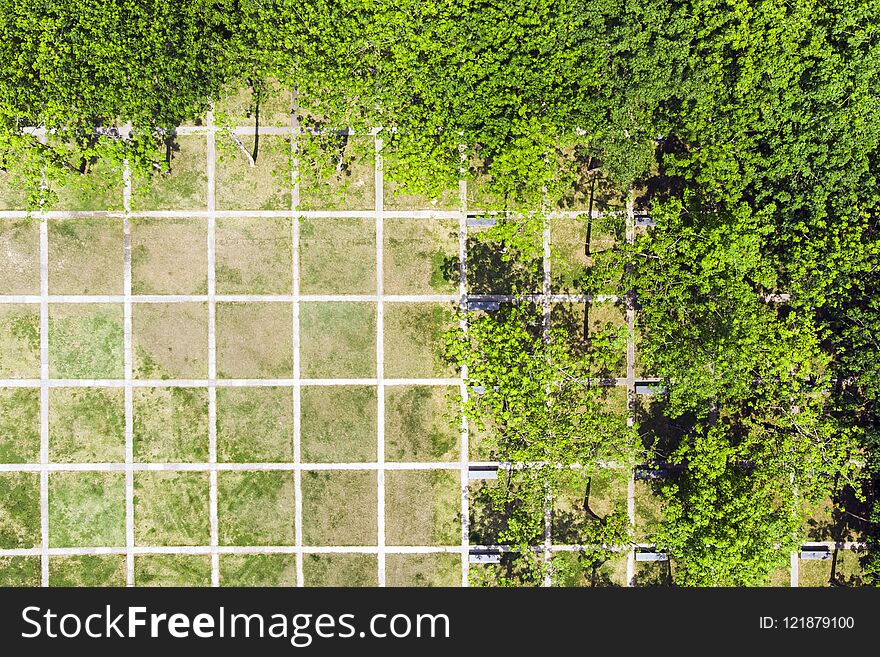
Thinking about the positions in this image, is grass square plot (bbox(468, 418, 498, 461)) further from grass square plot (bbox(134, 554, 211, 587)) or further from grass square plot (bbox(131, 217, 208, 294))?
grass square plot (bbox(131, 217, 208, 294))

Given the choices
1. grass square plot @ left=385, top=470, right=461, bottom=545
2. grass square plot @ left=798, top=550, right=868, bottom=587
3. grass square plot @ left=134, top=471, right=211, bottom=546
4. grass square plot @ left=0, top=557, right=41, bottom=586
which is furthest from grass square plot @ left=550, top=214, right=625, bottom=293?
grass square plot @ left=0, top=557, right=41, bottom=586

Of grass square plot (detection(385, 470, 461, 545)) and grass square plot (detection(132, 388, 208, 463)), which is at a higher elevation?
grass square plot (detection(132, 388, 208, 463))

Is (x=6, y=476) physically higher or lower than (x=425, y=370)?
lower

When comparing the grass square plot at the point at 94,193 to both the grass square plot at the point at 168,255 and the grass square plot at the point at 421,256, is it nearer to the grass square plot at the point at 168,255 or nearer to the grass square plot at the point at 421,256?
the grass square plot at the point at 168,255

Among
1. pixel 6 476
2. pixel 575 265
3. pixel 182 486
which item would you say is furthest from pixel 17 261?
pixel 575 265

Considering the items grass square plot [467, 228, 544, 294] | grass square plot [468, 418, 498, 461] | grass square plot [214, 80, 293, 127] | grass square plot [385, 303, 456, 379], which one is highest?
grass square plot [214, 80, 293, 127]

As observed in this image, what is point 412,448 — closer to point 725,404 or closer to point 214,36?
point 725,404

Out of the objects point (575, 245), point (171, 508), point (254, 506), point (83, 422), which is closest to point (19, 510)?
point (83, 422)
